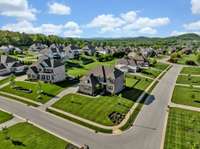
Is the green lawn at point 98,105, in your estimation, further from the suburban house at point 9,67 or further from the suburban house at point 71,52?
the suburban house at point 71,52

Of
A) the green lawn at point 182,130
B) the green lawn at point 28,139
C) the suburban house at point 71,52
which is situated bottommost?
the green lawn at point 182,130

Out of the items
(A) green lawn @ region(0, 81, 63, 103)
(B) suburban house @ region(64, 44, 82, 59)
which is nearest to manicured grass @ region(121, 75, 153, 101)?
(A) green lawn @ region(0, 81, 63, 103)

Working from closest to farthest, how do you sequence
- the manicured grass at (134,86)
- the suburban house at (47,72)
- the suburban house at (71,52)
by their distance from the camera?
1. the manicured grass at (134,86)
2. the suburban house at (47,72)
3. the suburban house at (71,52)

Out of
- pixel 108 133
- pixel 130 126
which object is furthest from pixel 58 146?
pixel 130 126

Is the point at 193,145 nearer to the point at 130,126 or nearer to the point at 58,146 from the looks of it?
the point at 130,126

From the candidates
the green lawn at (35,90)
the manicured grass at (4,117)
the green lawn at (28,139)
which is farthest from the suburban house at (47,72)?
the green lawn at (28,139)

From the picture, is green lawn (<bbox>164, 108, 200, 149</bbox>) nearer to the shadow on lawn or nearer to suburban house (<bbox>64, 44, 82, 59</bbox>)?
the shadow on lawn
